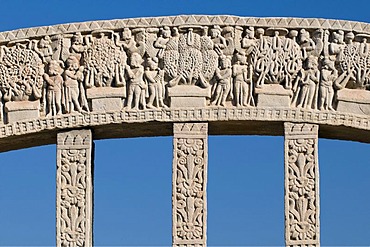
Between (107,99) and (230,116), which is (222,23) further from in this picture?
(107,99)

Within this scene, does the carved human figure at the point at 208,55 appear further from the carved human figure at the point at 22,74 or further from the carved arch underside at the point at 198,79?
the carved human figure at the point at 22,74

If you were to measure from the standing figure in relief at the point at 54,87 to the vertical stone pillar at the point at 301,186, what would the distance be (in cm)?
267

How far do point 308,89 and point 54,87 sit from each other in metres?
2.96

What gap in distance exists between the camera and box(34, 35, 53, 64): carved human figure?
21.4 metres

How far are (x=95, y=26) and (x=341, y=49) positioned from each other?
2880 mm

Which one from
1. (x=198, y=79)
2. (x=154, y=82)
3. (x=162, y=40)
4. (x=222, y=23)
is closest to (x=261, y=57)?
(x=222, y=23)

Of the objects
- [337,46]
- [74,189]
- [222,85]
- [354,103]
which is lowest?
[74,189]

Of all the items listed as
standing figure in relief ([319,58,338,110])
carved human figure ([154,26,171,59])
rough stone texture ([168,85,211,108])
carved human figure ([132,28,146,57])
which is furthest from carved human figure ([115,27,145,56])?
standing figure in relief ([319,58,338,110])

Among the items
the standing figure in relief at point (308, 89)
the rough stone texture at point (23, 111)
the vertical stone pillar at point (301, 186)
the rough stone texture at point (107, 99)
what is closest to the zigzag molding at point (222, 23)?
the standing figure in relief at point (308, 89)

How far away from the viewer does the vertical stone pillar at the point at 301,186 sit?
2055 centimetres

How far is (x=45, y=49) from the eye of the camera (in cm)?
2144

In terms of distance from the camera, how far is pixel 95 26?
21328 mm

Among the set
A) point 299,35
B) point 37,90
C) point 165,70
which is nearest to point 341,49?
point 299,35

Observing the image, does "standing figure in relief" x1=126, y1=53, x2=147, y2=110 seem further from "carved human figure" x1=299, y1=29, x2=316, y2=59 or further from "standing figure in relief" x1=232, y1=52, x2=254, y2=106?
"carved human figure" x1=299, y1=29, x2=316, y2=59
